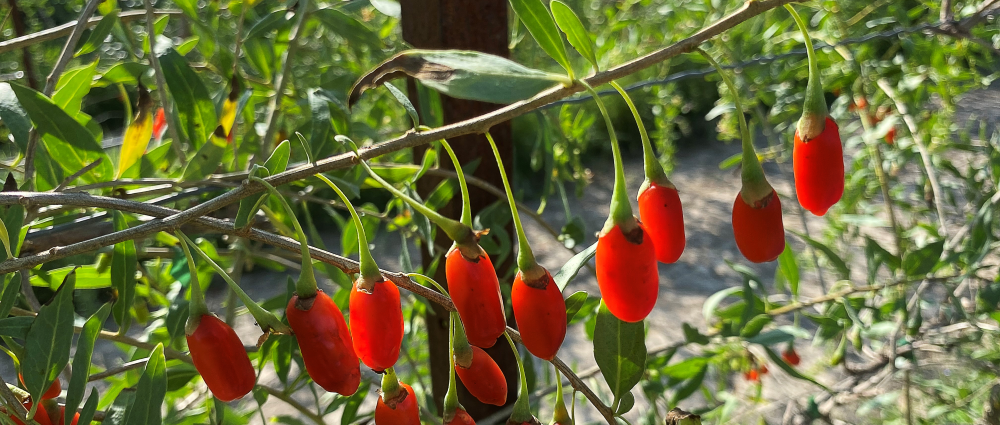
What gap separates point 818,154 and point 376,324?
20 centimetres

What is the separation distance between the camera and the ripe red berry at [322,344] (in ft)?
0.94

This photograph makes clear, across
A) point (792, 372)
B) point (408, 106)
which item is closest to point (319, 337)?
point (408, 106)

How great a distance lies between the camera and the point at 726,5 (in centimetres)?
127

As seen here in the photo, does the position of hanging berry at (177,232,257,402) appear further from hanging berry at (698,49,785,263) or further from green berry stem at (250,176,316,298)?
hanging berry at (698,49,785,263)

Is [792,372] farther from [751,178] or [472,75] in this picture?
[472,75]

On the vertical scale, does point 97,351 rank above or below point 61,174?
below

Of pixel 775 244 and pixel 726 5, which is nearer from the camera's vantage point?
pixel 775 244

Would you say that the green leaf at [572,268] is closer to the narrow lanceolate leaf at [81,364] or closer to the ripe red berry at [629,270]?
the ripe red berry at [629,270]

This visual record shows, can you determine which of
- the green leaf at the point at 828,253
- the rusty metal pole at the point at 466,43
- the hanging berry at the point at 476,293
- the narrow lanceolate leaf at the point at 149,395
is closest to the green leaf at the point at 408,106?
the hanging berry at the point at 476,293

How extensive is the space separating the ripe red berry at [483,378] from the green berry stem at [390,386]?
31mm

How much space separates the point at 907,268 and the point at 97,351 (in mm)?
2127

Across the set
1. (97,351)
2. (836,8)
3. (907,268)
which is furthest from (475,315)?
(97,351)

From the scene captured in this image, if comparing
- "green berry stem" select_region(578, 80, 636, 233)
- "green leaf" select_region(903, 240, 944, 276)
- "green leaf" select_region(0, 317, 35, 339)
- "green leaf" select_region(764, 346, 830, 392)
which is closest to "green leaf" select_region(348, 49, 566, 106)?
"green berry stem" select_region(578, 80, 636, 233)

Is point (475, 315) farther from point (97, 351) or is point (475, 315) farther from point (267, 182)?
point (97, 351)
